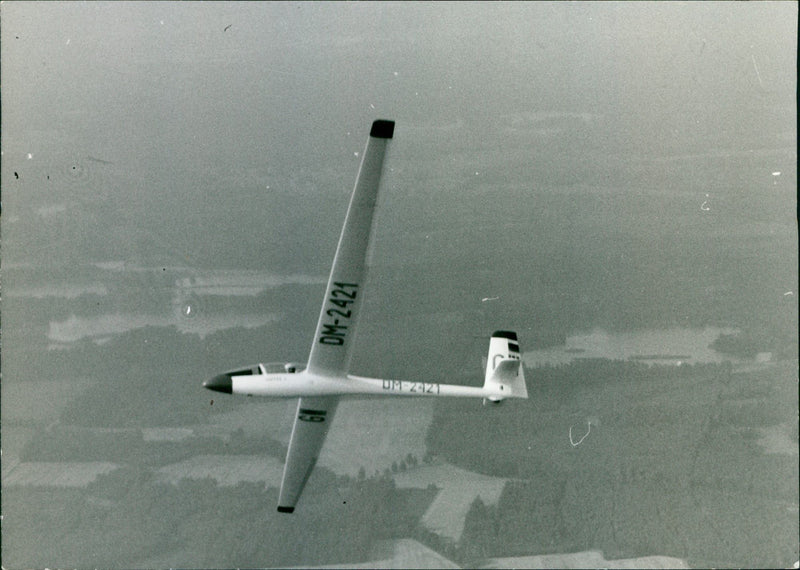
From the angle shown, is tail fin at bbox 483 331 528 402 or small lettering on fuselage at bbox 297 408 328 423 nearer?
small lettering on fuselage at bbox 297 408 328 423

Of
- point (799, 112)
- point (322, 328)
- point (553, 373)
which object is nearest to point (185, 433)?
point (322, 328)

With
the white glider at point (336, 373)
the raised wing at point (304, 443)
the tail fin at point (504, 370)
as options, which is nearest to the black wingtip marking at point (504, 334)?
the tail fin at point (504, 370)

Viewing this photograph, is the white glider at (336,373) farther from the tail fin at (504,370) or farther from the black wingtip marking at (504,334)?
the black wingtip marking at (504,334)

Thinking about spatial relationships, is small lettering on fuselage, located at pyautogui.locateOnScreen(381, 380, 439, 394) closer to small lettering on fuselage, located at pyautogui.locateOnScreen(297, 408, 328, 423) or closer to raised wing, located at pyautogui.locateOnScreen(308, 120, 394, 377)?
raised wing, located at pyautogui.locateOnScreen(308, 120, 394, 377)

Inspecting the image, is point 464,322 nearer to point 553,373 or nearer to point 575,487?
point 553,373

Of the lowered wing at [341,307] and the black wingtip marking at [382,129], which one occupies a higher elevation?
the black wingtip marking at [382,129]

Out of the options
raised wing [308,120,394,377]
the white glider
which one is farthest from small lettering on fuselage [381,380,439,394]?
raised wing [308,120,394,377]

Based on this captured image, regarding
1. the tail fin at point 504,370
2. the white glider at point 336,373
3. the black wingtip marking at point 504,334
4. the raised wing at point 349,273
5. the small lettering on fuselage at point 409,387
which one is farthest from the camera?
the black wingtip marking at point 504,334

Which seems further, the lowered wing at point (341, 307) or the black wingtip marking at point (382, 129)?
the lowered wing at point (341, 307)
